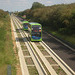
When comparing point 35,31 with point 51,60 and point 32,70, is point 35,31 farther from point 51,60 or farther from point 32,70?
point 32,70

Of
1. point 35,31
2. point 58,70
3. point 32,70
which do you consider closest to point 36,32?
point 35,31

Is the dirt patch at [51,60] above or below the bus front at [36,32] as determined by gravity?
below

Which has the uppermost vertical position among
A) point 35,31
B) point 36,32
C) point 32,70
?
point 35,31

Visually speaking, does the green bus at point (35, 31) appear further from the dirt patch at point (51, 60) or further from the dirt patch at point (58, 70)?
the dirt patch at point (58, 70)

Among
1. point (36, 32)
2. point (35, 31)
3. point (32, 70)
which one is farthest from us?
point (36, 32)

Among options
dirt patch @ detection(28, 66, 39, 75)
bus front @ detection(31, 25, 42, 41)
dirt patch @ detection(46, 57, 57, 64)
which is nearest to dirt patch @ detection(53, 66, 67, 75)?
dirt patch @ detection(46, 57, 57, 64)

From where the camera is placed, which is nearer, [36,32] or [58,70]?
[58,70]

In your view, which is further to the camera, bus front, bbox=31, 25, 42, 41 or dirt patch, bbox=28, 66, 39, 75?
bus front, bbox=31, 25, 42, 41

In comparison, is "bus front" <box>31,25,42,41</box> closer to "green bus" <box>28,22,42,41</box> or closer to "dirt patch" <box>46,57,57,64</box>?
"green bus" <box>28,22,42,41</box>

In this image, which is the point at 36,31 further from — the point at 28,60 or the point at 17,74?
the point at 17,74

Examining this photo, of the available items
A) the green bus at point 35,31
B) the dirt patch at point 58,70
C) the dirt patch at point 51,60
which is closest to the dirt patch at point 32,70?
the dirt patch at point 58,70

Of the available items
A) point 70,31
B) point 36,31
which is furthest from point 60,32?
point 36,31

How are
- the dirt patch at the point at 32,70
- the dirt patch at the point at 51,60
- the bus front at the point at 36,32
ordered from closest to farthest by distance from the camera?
the dirt patch at the point at 32,70
the dirt patch at the point at 51,60
the bus front at the point at 36,32

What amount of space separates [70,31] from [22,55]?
48.7 ft
